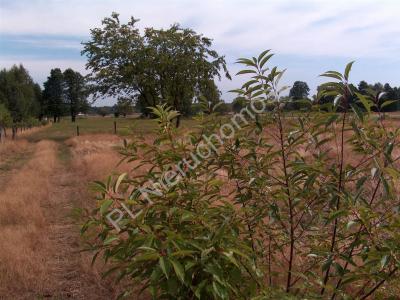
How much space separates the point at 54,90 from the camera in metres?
67.6

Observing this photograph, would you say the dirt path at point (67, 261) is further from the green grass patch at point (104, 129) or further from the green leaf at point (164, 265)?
the green leaf at point (164, 265)

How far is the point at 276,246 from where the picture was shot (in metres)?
2.48

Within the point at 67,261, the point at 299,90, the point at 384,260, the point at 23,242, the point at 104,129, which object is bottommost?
the point at 67,261

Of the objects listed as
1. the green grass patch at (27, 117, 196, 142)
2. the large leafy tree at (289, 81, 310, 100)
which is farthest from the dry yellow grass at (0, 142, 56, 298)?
the large leafy tree at (289, 81, 310, 100)

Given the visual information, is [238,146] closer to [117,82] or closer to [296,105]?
[296,105]

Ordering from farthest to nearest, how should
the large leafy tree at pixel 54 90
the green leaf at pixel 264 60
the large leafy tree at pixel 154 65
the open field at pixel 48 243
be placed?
the large leafy tree at pixel 54 90, the large leafy tree at pixel 154 65, the open field at pixel 48 243, the green leaf at pixel 264 60

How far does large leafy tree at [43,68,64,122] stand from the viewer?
221 feet

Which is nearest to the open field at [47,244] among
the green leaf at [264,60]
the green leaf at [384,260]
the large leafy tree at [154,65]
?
the green leaf at [264,60]

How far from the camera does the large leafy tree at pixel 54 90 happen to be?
67312mm

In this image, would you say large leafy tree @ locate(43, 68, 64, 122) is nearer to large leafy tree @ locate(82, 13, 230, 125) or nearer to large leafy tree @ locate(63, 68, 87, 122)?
large leafy tree @ locate(63, 68, 87, 122)

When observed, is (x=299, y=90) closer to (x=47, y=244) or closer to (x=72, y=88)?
(x=47, y=244)

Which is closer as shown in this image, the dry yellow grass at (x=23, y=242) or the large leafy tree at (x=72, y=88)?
the dry yellow grass at (x=23, y=242)

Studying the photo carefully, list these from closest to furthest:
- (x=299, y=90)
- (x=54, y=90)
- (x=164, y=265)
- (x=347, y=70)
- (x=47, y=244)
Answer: (x=164, y=265)
(x=347, y=70)
(x=299, y=90)
(x=47, y=244)
(x=54, y=90)

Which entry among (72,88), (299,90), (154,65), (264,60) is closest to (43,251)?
(299,90)
